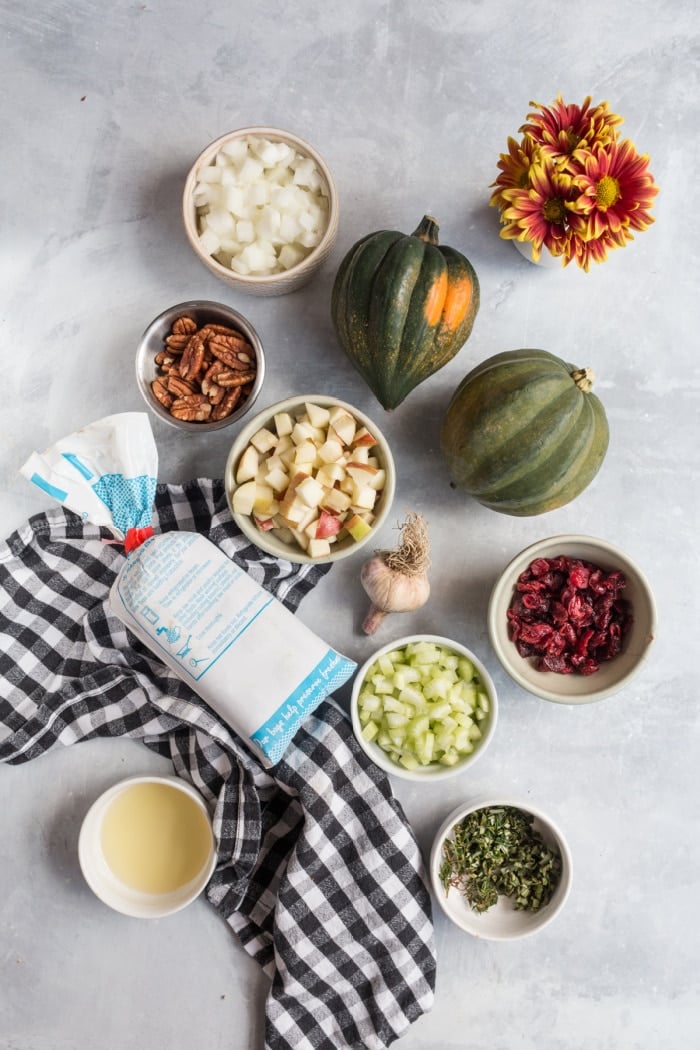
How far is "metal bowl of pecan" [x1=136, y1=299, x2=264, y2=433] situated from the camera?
59.1 inches

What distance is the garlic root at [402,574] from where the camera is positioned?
1504mm

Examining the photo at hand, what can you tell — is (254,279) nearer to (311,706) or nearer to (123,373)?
(123,373)

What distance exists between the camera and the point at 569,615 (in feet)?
4.81

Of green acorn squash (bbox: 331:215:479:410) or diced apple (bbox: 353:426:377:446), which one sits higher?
green acorn squash (bbox: 331:215:479:410)

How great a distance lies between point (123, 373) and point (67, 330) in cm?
15

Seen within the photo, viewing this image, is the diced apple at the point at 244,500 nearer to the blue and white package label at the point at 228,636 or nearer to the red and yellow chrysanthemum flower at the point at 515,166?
the blue and white package label at the point at 228,636

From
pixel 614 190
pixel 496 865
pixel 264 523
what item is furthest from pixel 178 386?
pixel 496 865

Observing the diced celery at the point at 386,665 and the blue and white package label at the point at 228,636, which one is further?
the diced celery at the point at 386,665

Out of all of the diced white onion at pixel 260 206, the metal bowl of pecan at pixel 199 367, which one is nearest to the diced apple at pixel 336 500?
the metal bowl of pecan at pixel 199 367

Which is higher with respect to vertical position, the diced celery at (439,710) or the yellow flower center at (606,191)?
the yellow flower center at (606,191)

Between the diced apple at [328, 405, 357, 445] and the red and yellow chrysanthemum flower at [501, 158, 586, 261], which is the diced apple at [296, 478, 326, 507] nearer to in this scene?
the diced apple at [328, 405, 357, 445]

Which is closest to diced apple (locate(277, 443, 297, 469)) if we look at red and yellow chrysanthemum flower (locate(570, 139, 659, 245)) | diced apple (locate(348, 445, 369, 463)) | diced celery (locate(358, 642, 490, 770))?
diced apple (locate(348, 445, 369, 463))

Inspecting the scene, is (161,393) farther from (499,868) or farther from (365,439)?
(499,868)

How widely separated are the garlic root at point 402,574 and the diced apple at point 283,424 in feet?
0.93
